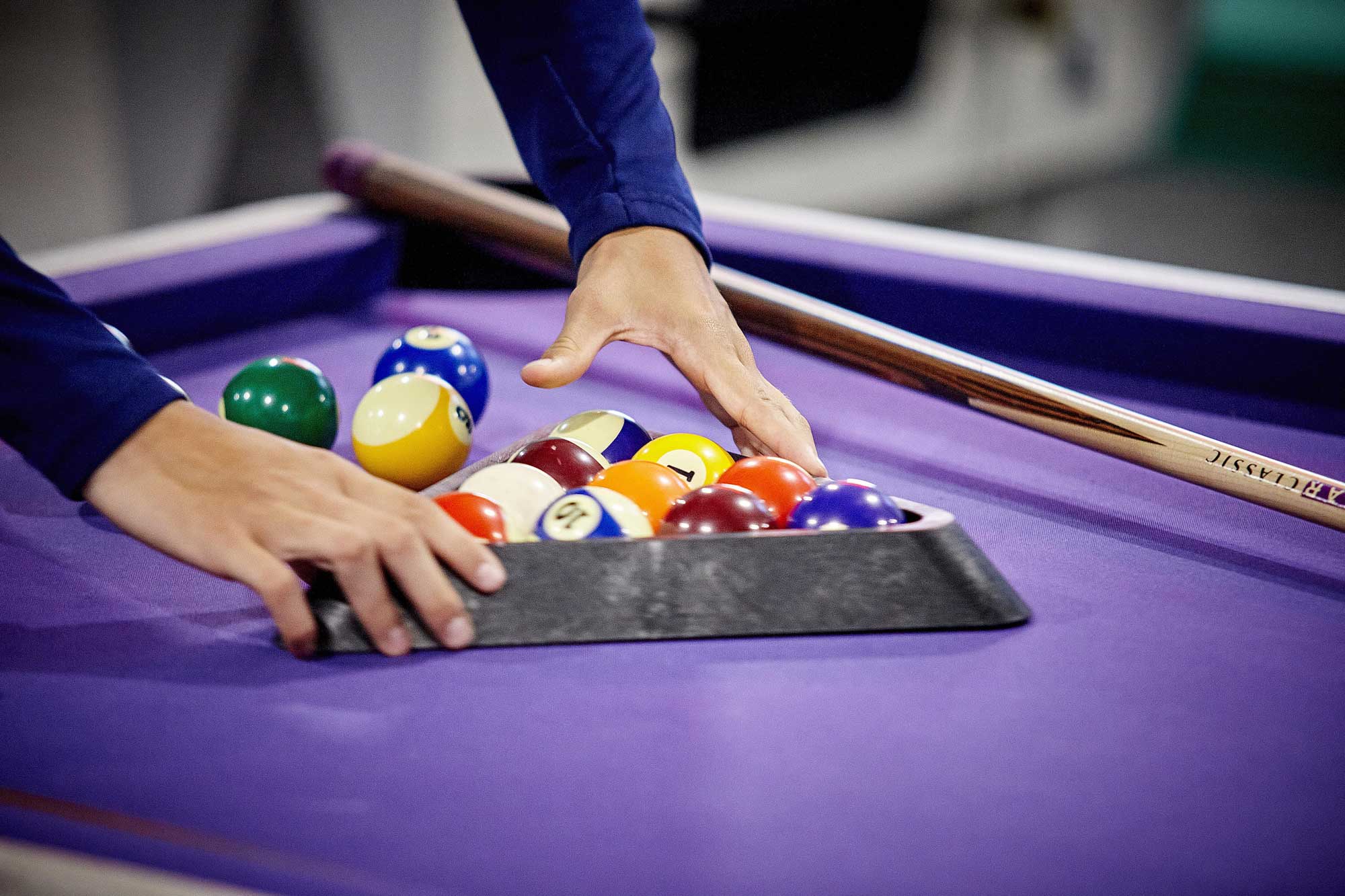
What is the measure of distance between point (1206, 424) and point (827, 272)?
74 cm

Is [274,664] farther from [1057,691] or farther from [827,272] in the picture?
[827,272]

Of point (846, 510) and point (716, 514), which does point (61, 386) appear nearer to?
point (716, 514)

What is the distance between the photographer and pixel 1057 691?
109 centimetres

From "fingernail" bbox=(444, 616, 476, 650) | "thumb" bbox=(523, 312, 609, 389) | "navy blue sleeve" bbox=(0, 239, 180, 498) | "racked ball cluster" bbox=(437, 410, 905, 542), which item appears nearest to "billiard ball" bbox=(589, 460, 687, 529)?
"racked ball cluster" bbox=(437, 410, 905, 542)

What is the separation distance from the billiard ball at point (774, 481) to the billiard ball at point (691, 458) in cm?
6

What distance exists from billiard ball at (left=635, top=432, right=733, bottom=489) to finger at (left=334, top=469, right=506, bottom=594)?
1.22 ft

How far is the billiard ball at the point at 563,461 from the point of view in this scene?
4.77ft

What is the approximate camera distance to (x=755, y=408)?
5.13 feet

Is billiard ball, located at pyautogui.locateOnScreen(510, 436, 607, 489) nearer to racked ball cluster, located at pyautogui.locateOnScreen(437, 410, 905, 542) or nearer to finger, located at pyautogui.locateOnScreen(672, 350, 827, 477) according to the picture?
racked ball cluster, located at pyautogui.locateOnScreen(437, 410, 905, 542)

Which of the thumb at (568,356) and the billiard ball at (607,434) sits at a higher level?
the thumb at (568,356)

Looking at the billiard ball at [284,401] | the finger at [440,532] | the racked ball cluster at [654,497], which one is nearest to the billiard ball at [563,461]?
the racked ball cluster at [654,497]

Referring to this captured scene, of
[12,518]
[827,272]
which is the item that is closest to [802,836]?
[12,518]

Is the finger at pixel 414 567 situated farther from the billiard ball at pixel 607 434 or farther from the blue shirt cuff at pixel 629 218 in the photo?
the blue shirt cuff at pixel 629 218

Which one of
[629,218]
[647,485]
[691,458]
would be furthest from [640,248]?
[647,485]
